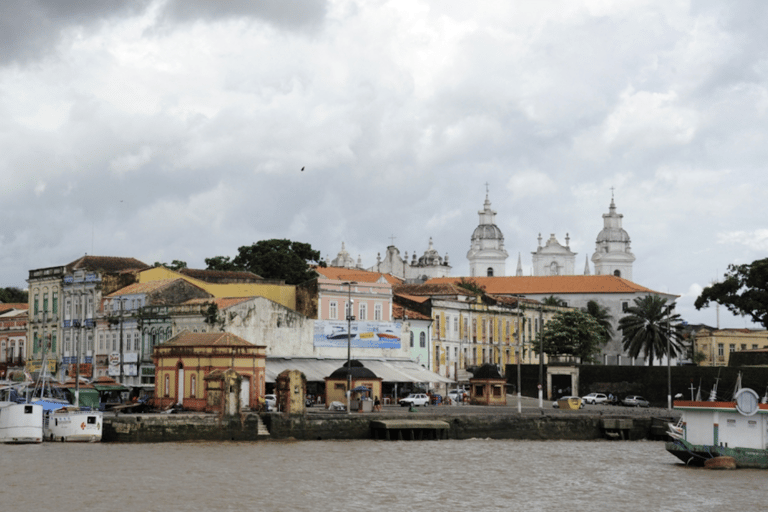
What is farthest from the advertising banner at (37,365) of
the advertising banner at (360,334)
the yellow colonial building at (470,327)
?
the yellow colonial building at (470,327)

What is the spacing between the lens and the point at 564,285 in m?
142

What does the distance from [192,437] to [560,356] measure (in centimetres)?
4921

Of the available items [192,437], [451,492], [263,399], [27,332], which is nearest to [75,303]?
[27,332]

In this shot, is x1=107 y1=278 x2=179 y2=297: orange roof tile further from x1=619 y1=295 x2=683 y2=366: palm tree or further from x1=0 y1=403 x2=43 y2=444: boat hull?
x1=619 y1=295 x2=683 y2=366: palm tree

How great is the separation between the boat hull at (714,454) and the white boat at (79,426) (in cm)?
2692

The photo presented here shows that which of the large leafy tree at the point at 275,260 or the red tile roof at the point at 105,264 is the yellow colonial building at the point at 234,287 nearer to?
the red tile roof at the point at 105,264

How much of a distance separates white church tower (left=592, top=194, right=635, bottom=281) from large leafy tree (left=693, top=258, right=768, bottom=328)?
9104cm

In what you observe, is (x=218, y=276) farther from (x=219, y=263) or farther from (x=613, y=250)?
(x=613, y=250)

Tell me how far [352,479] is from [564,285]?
327 ft

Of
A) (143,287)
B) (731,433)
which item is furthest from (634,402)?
(143,287)

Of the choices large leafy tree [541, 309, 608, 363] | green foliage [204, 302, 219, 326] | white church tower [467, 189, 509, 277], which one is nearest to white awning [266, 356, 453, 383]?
green foliage [204, 302, 219, 326]

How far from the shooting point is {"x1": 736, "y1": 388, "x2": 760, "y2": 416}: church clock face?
52.2 metres

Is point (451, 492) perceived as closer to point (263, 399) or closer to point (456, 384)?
point (263, 399)

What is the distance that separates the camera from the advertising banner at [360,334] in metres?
83.4
